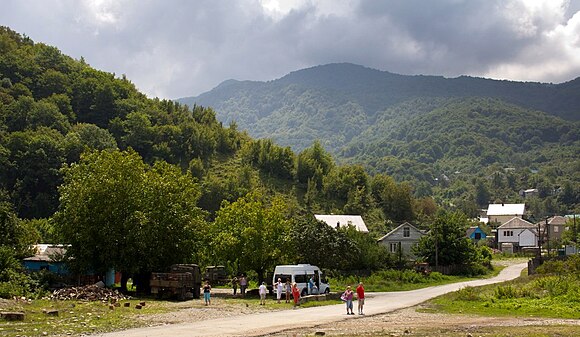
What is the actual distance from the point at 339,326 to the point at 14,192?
289ft

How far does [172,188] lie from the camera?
47656 mm

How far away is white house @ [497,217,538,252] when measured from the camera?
433 feet

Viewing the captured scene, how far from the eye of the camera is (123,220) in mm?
45344

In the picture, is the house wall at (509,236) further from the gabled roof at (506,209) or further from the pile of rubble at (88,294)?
the pile of rubble at (88,294)

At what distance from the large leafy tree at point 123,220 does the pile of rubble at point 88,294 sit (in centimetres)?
463

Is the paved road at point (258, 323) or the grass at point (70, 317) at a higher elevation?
the grass at point (70, 317)

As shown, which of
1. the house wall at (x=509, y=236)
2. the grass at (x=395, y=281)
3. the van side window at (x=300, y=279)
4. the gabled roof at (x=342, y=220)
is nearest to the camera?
the van side window at (x=300, y=279)

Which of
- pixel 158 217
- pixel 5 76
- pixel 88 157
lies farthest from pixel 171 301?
pixel 5 76

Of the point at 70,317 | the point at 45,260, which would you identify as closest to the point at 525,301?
the point at 70,317

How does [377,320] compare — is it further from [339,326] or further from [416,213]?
[416,213]

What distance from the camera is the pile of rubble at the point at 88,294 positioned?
38594mm

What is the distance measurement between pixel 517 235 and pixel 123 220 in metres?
106

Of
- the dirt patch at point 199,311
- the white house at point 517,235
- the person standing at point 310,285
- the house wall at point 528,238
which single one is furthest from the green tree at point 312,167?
the dirt patch at point 199,311

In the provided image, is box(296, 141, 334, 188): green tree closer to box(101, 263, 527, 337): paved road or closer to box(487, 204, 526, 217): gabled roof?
box(487, 204, 526, 217): gabled roof
